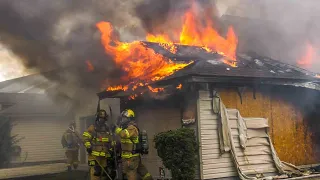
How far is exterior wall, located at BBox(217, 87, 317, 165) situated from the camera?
9.55 m

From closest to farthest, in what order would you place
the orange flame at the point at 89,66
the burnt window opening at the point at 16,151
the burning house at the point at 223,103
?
1. the burning house at the point at 223,103
2. the orange flame at the point at 89,66
3. the burnt window opening at the point at 16,151

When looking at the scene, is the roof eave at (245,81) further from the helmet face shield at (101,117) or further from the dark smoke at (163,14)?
the dark smoke at (163,14)

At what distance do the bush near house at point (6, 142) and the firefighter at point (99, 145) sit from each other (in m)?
8.47

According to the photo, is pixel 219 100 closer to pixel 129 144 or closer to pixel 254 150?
pixel 254 150

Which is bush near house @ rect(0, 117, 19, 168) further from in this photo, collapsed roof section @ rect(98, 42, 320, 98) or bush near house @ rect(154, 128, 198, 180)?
bush near house @ rect(154, 128, 198, 180)

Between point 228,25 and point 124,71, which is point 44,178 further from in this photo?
point 228,25

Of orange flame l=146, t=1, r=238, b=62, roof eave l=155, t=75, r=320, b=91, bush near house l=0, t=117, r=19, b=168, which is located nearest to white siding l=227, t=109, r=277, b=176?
roof eave l=155, t=75, r=320, b=91

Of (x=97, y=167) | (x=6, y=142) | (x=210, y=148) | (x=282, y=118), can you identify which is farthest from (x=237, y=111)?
(x=6, y=142)

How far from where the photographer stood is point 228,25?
48.4 feet

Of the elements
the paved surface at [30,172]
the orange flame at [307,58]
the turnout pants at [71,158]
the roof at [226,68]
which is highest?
the orange flame at [307,58]

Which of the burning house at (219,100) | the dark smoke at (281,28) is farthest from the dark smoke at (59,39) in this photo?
the dark smoke at (281,28)

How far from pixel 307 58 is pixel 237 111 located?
23.1 feet

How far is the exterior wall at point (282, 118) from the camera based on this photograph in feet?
31.3

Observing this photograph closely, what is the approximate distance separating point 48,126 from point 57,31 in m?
10.2
